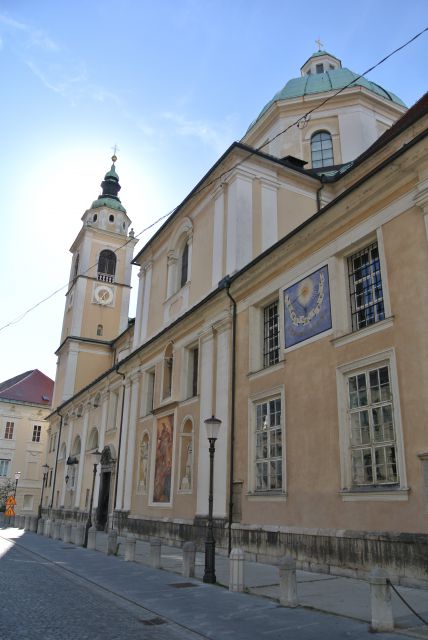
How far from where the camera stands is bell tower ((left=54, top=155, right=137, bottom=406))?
131 ft

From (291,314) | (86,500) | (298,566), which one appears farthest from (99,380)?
(298,566)

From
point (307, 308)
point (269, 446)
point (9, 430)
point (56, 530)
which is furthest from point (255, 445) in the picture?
point (9, 430)

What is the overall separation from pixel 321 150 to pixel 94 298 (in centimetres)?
2312

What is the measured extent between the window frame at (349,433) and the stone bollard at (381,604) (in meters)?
3.40

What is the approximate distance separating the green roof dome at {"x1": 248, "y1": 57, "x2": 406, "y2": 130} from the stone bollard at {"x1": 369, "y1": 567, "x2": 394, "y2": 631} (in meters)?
22.6

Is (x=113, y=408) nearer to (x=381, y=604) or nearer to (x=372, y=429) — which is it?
(x=372, y=429)

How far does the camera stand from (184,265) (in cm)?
2302

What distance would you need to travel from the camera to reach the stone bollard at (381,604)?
238 inches

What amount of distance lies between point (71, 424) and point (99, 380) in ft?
25.0

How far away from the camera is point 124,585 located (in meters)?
9.56

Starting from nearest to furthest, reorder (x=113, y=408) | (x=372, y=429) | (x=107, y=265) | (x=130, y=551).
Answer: (x=372, y=429), (x=130, y=551), (x=113, y=408), (x=107, y=265)

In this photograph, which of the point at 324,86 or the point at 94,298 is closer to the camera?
the point at 324,86

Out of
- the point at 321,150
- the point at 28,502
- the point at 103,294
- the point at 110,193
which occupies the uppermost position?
the point at 110,193

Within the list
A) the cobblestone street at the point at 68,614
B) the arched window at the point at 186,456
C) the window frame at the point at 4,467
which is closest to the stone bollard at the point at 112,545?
the arched window at the point at 186,456
